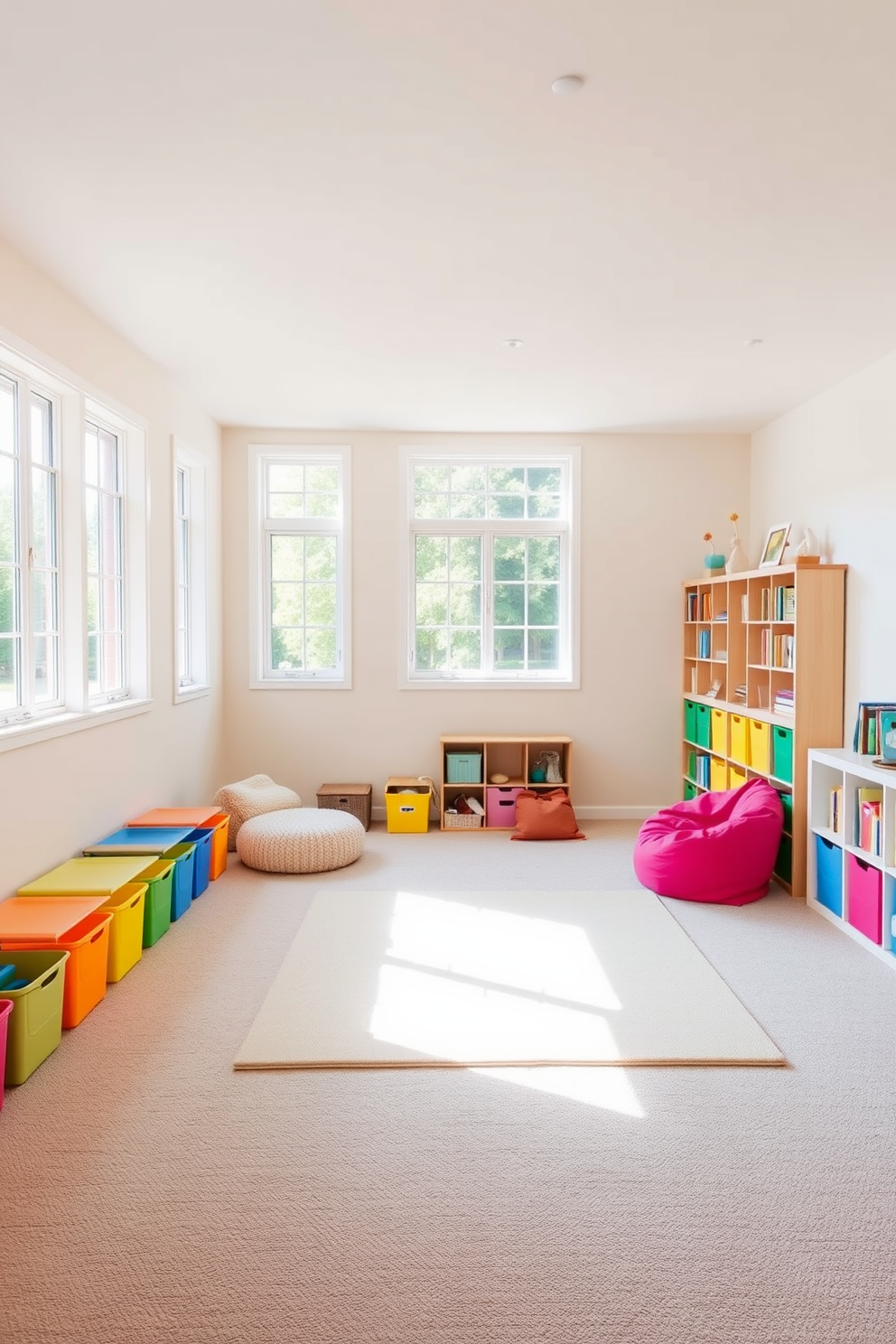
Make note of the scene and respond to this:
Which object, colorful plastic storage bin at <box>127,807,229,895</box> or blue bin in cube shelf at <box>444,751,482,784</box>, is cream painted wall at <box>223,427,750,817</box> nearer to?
blue bin in cube shelf at <box>444,751,482,784</box>

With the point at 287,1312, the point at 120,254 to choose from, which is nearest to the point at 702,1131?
the point at 287,1312

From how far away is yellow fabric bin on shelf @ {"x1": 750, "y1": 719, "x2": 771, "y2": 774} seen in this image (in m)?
4.64

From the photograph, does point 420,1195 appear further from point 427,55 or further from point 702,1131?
point 427,55

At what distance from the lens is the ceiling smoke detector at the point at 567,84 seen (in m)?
2.12

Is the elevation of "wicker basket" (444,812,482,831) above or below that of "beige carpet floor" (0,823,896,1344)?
above

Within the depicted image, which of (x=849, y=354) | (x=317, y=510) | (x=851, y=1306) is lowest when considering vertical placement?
(x=851, y=1306)

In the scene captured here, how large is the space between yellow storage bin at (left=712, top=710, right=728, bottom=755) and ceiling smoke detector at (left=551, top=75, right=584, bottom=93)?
384cm

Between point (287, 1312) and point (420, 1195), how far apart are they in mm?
426

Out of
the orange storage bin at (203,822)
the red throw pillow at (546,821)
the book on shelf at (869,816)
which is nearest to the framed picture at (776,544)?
the book on shelf at (869,816)

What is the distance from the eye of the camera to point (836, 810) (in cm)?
391

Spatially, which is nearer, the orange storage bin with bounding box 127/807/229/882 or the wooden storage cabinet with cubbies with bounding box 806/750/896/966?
the wooden storage cabinet with cubbies with bounding box 806/750/896/966

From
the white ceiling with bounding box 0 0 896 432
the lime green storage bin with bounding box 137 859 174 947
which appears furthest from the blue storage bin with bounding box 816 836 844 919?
the lime green storage bin with bounding box 137 859 174 947

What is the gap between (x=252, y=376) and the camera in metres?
4.79

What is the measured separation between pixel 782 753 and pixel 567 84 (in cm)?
342
